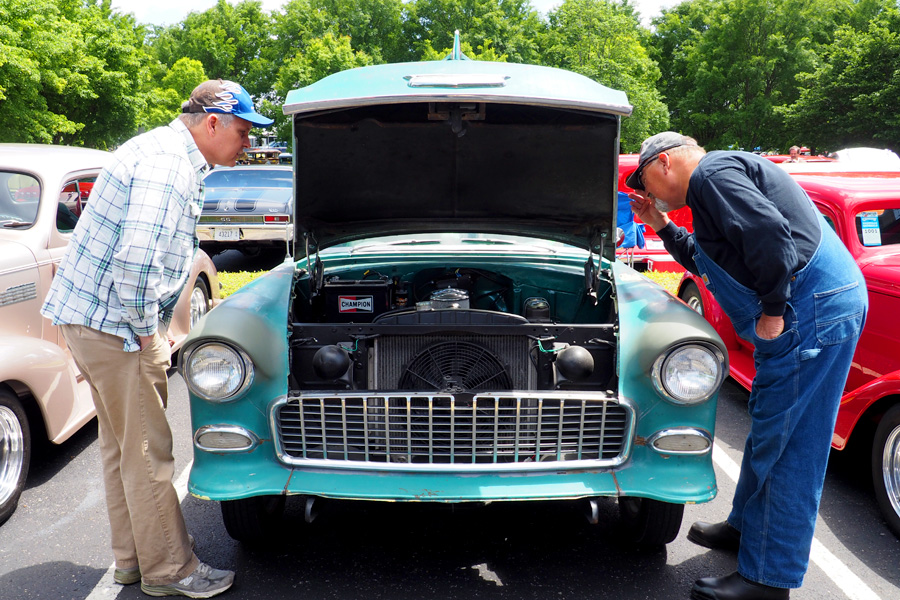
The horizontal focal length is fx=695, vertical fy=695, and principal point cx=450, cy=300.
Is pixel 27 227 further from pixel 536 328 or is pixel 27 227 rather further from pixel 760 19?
pixel 760 19

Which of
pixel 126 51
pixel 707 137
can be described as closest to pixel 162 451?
pixel 126 51

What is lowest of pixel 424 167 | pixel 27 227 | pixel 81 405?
pixel 81 405

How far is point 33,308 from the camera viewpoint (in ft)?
12.4

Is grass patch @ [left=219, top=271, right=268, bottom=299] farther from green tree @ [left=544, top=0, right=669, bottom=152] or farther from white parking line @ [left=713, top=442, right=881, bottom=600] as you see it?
green tree @ [left=544, top=0, right=669, bottom=152]

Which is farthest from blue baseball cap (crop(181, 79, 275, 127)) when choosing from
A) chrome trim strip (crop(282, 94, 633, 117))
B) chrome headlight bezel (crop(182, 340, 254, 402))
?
chrome headlight bezel (crop(182, 340, 254, 402))

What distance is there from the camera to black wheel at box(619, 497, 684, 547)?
292cm

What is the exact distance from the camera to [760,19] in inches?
1254

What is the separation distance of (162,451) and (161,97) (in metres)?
28.1

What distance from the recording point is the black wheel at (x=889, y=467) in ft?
10.7

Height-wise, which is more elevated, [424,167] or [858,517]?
[424,167]

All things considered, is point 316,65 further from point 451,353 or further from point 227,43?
point 451,353

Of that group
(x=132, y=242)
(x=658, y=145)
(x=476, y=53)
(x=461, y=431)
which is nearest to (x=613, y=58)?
(x=476, y=53)

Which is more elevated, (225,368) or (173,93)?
(173,93)

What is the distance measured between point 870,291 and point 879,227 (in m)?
0.61
